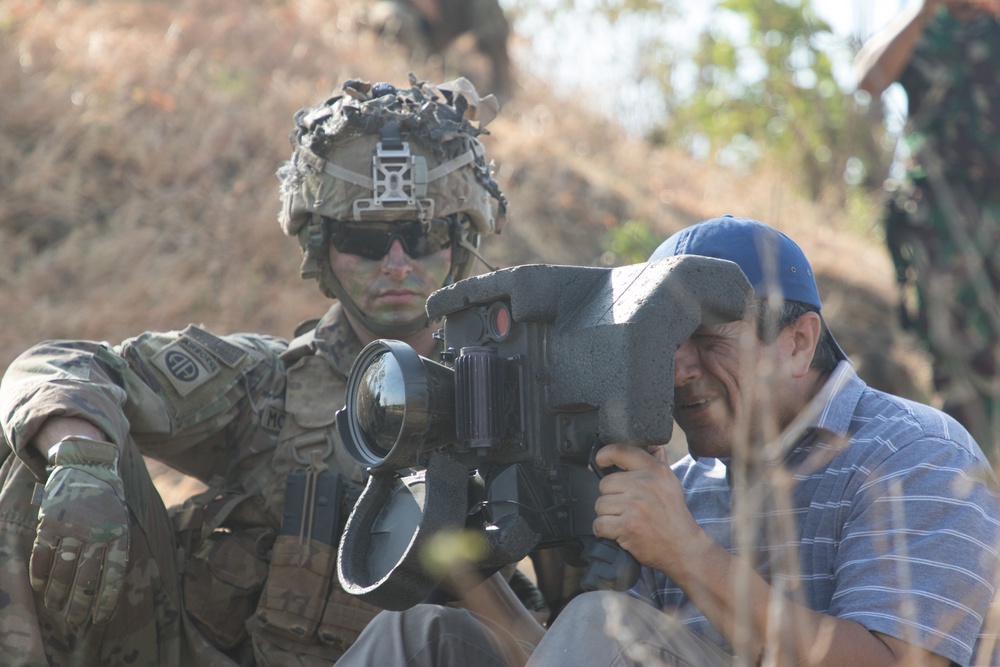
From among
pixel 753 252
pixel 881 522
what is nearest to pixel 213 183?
pixel 753 252

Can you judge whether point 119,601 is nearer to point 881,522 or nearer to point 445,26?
point 881,522

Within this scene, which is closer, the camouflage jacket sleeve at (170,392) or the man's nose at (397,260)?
the camouflage jacket sleeve at (170,392)

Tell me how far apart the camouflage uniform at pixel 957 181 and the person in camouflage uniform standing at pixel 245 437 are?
8.58ft

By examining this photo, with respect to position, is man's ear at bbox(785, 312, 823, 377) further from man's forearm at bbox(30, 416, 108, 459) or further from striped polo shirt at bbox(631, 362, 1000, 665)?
man's forearm at bbox(30, 416, 108, 459)

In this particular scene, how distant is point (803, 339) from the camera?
2701 millimetres

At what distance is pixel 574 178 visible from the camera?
9352mm

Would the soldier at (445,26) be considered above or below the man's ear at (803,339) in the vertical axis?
below

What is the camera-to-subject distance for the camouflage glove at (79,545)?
8.82 ft

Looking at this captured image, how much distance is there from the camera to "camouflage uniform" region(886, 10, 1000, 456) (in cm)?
574

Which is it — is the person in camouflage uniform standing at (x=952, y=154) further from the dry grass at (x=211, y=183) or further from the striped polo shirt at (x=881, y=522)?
the striped polo shirt at (x=881, y=522)

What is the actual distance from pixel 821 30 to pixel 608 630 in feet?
29.5

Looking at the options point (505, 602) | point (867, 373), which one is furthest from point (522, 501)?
point (867, 373)

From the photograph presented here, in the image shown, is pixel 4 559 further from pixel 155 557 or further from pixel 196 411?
pixel 196 411

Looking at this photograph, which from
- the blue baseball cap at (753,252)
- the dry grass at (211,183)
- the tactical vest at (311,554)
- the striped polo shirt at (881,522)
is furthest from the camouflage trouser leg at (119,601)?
the dry grass at (211,183)
